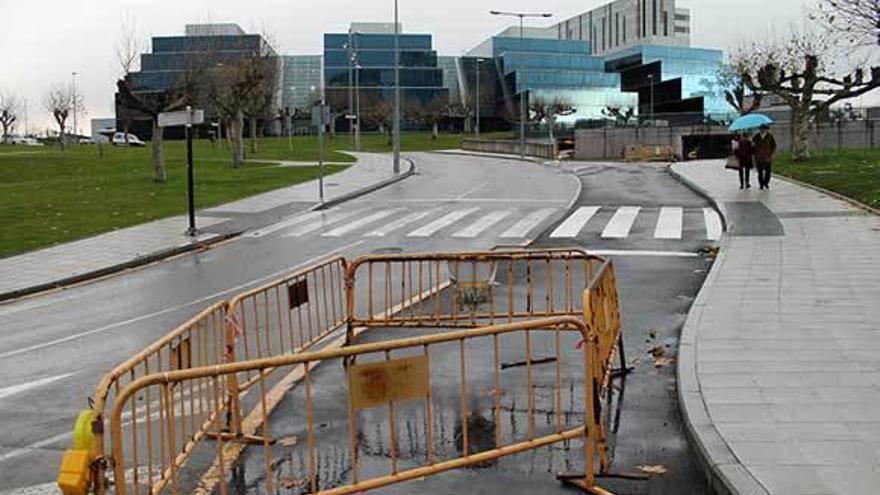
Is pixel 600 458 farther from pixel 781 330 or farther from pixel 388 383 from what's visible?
pixel 781 330

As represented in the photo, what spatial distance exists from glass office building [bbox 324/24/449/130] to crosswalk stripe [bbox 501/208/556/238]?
88.5m

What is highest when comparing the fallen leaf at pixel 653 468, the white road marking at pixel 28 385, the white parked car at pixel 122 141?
the white parked car at pixel 122 141

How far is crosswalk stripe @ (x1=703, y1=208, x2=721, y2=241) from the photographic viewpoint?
19530 millimetres

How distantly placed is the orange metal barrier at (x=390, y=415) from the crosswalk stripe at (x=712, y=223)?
1147 centimetres

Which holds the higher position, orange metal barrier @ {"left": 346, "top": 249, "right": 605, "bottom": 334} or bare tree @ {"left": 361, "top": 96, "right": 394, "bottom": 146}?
bare tree @ {"left": 361, "top": 96, "right": 394, "bottom": 146}

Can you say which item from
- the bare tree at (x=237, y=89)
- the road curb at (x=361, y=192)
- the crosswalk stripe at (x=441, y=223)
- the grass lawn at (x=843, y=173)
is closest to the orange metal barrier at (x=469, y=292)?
the crosswalk stripe at (x=441, y=223)

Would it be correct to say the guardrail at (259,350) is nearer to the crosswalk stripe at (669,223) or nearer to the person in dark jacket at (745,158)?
the crosswalk stripe at (669,223)

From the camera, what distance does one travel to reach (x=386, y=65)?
11681 centimetres

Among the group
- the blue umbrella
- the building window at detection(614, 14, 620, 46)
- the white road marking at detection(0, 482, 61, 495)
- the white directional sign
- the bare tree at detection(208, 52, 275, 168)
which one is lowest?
the white road marking at detection(0, 482, 61, 495)

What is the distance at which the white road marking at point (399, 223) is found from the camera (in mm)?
21745

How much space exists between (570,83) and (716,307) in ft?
346

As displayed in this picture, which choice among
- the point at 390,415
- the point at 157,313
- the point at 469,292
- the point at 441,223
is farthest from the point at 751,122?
the point at 390,415

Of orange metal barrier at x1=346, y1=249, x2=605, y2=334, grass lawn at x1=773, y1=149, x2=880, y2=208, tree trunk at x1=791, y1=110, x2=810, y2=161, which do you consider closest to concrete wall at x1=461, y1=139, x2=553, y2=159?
tree trunk at x1=791, y1=110, x2=810, y2=161

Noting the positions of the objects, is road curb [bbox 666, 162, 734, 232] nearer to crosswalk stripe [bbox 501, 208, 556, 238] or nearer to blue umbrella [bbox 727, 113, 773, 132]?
blue umbrella [bbox 727, 113, 773, 132]
